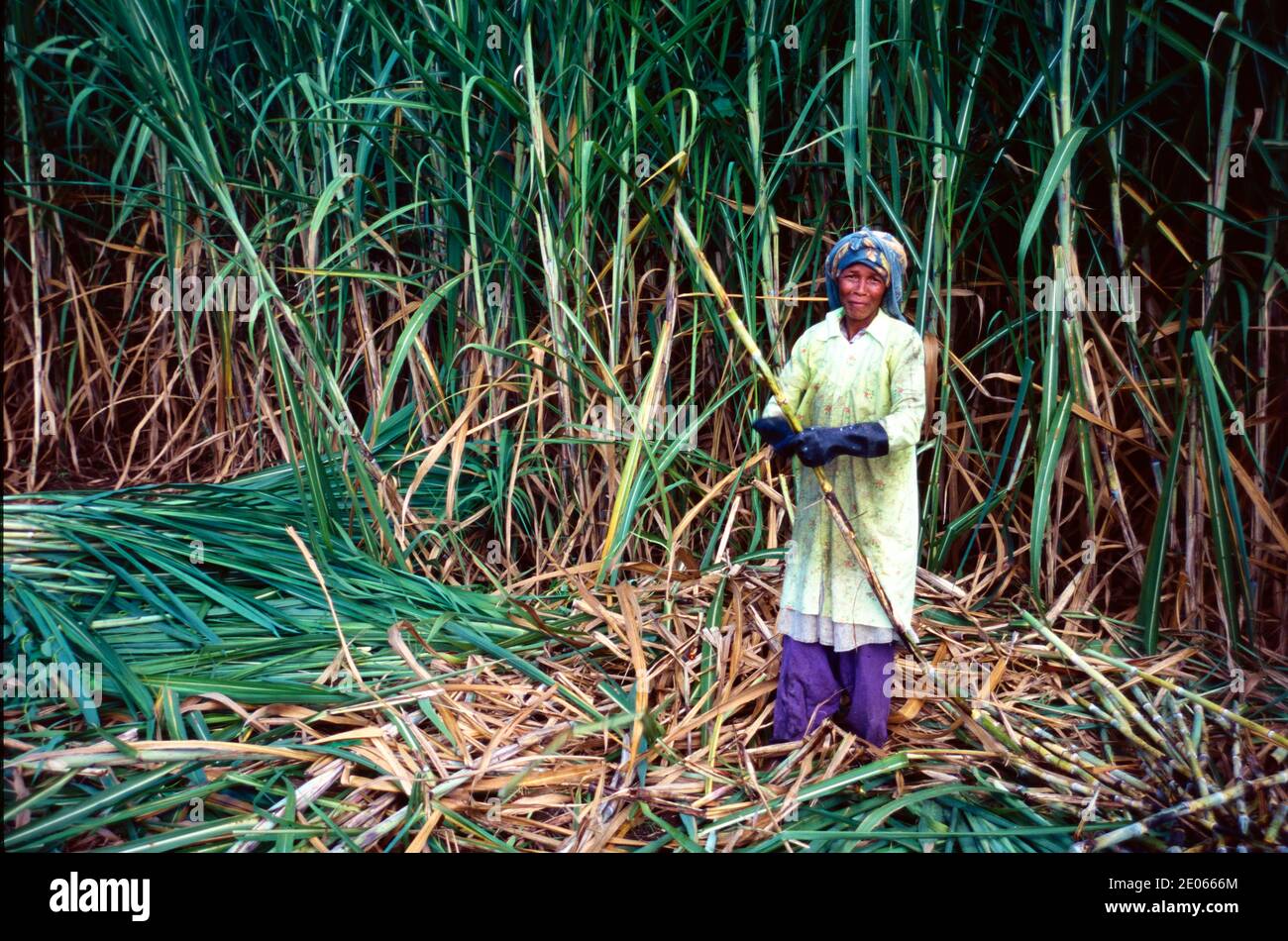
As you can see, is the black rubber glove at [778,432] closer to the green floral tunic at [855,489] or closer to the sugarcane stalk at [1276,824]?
the green floral tunic at [855,489]

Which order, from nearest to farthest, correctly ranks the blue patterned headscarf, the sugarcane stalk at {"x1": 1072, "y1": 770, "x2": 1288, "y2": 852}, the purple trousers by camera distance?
the sugarcane stalk at {"x1": 1072, "y1": 770, "x2": 1288, "y2": 852}
the blue patterned headscarf
the purple trousers

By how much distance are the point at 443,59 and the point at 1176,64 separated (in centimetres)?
157

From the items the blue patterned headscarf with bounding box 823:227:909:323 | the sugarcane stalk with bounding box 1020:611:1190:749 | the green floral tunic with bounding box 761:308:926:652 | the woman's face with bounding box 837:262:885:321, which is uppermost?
the blue patterned headscarf with bounding box 823:227:909:323

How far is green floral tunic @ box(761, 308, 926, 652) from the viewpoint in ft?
4.42

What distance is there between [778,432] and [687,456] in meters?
0.63

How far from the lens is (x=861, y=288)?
1331mm

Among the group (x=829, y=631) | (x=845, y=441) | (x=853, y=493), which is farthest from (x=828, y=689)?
(x=845, y=441)

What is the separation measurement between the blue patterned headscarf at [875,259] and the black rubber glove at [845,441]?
23 centimetres

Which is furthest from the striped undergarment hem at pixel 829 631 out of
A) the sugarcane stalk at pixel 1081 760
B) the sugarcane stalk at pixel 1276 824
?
the sugarcane stalk at pixel 1276 824

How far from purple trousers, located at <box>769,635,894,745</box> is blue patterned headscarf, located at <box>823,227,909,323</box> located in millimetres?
519

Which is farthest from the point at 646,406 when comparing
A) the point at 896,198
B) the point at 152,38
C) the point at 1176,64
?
the point at 1176,64

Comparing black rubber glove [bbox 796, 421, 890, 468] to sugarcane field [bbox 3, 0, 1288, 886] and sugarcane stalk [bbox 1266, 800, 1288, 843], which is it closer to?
sugarcane field [bbox 3, 0, 1288, 886]

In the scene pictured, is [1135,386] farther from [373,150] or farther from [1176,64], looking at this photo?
[373,150]

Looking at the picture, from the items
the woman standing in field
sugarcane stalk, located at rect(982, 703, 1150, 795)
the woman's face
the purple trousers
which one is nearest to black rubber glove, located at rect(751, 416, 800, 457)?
the woman standing in field
